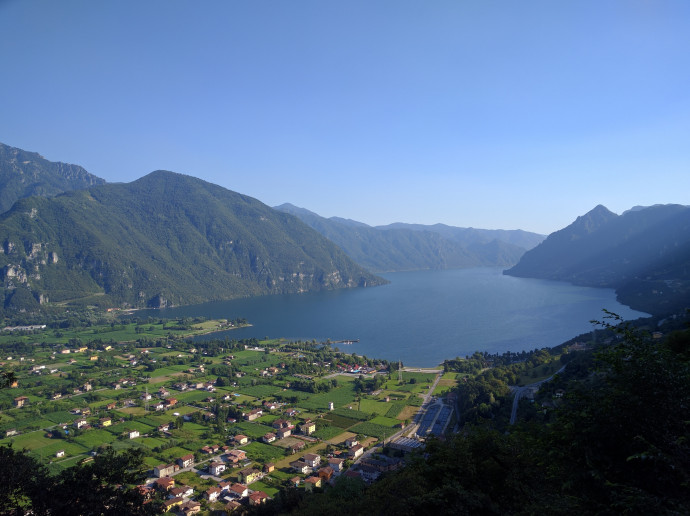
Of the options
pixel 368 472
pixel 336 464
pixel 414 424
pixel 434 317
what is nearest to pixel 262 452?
pixel 336 464

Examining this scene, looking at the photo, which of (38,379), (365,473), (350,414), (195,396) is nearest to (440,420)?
(350,414)

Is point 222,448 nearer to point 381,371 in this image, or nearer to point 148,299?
point 381,371

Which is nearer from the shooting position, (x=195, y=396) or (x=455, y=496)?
(x=455, y=496)

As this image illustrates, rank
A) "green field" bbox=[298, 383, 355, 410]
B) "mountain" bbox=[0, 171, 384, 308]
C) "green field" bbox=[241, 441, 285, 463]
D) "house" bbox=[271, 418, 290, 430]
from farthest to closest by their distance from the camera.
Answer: "mountain" bbox=[0, 171, 384, 308], "green field" bbox=[298, 383, 355, 410], "house" bbox=[271, 418, 290, 430], "green field" bbox=[241, 441, 285, 463]

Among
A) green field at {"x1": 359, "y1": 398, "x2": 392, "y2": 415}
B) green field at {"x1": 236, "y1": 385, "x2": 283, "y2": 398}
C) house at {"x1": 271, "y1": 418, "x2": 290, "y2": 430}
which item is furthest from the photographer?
green field at {"x1": 236, "y1": 385, "x2": 283, "y2": 398}

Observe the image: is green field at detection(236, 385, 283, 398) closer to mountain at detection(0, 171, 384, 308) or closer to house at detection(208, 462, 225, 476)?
house at detection(208, 462, 225, 476)

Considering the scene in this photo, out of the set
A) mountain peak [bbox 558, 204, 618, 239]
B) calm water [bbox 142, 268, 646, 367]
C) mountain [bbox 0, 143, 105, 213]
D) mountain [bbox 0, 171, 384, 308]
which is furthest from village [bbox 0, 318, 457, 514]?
mountain [bbox 0, 143, 105, 213]
